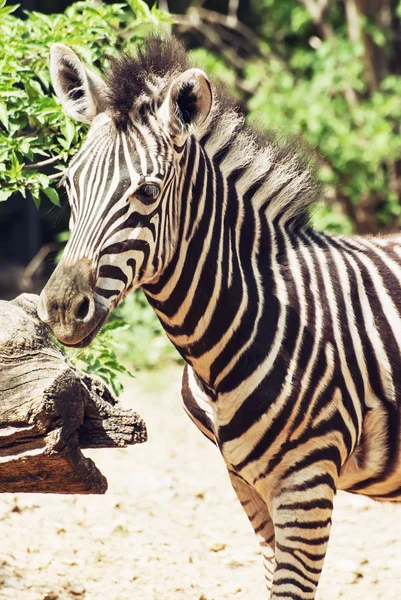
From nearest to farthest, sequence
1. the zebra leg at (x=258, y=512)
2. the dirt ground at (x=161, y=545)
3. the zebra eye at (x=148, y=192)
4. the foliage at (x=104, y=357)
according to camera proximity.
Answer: the zebra eye at (x=148, y=192) → the zebra leg at (x=258, y=512) → the foliage at (x=104, y=357) → the dirt ground at (x=161, y=545)

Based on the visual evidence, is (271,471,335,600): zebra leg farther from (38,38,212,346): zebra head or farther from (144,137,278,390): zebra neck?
(38,38,212,346): zebra head

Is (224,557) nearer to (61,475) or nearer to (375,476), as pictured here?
(375,476)

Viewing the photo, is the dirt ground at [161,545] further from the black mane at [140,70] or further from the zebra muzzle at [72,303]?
the black mane at [140,70]

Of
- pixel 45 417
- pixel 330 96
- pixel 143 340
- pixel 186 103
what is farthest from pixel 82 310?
pixel 330 96

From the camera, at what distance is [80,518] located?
620 cm

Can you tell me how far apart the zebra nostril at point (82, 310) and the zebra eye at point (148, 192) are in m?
0.48

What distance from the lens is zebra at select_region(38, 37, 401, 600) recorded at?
138 inches

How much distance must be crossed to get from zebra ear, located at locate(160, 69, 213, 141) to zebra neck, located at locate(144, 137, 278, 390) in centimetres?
20

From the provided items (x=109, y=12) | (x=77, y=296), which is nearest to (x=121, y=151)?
(x=77, y=296)

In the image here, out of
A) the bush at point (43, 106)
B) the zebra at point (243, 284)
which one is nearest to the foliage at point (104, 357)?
the bush at point (43, 106)

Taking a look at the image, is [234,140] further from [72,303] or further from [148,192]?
[72,303]

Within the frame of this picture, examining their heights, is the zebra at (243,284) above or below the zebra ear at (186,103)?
below

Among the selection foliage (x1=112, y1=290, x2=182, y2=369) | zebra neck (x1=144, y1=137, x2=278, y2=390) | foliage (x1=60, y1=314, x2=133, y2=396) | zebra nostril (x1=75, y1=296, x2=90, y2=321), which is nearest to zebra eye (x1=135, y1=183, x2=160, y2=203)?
zebra neck (x1=144, y1=137, x2=278, y2=390)

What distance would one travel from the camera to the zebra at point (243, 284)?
3496 millimetres
